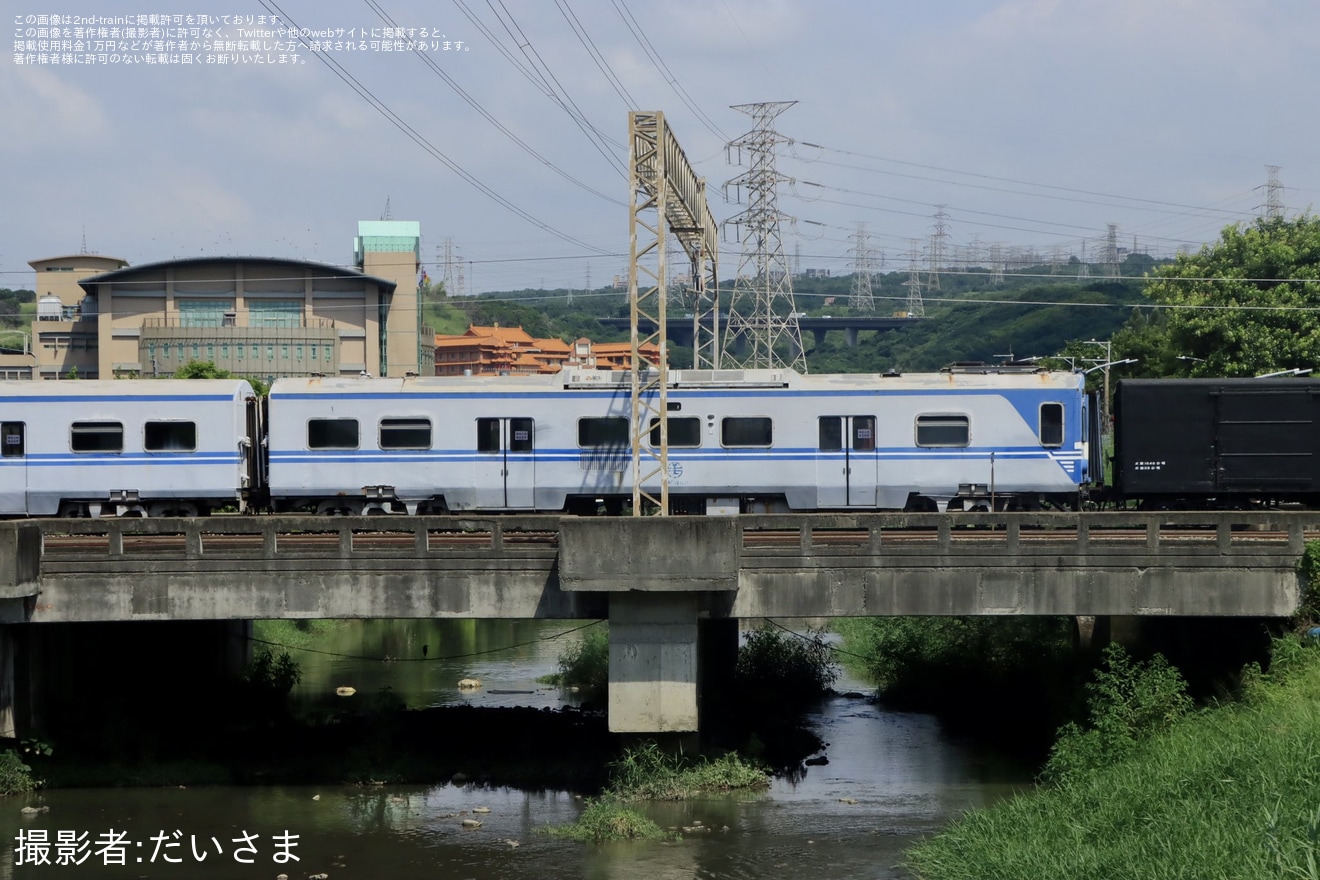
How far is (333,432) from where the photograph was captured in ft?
93.9

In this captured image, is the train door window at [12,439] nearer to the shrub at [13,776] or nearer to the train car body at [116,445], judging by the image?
the train car body at [116,445]

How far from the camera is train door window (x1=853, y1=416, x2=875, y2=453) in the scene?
2844cm

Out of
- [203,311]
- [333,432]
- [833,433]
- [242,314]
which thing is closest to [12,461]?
[333,432]

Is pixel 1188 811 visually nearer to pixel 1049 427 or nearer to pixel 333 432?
pixel 1049 427

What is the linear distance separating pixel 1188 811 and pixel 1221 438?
13.2m

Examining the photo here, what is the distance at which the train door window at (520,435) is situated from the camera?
1119 inches

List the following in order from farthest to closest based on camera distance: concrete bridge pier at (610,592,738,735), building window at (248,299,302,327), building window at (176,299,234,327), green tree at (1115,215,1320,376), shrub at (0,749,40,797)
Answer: building window at (176,299,234,327) < building window at (248,299,302,327) < green tree at (1115,215,1320,376) < shrub at (0,749,40,797) < concrete bridge pier at (610,592,738,735)

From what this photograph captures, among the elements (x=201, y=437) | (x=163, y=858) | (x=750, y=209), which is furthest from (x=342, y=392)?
(x=750, y=209)

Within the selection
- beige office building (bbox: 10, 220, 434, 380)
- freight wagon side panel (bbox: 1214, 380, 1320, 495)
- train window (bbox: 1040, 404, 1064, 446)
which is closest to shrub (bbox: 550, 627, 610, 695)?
train window (bbox: 1040, 404, 1064, 446)

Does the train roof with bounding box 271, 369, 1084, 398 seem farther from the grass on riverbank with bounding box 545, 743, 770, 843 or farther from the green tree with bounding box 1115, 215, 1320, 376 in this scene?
the green tree with bounding box 1115, 215, 1320, 376

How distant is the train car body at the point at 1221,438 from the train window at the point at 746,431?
714 cm

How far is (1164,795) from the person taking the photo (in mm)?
17391

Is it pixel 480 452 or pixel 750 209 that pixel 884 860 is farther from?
pixel 750 209

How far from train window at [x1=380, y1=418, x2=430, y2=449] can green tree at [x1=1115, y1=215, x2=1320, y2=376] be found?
32.2m
